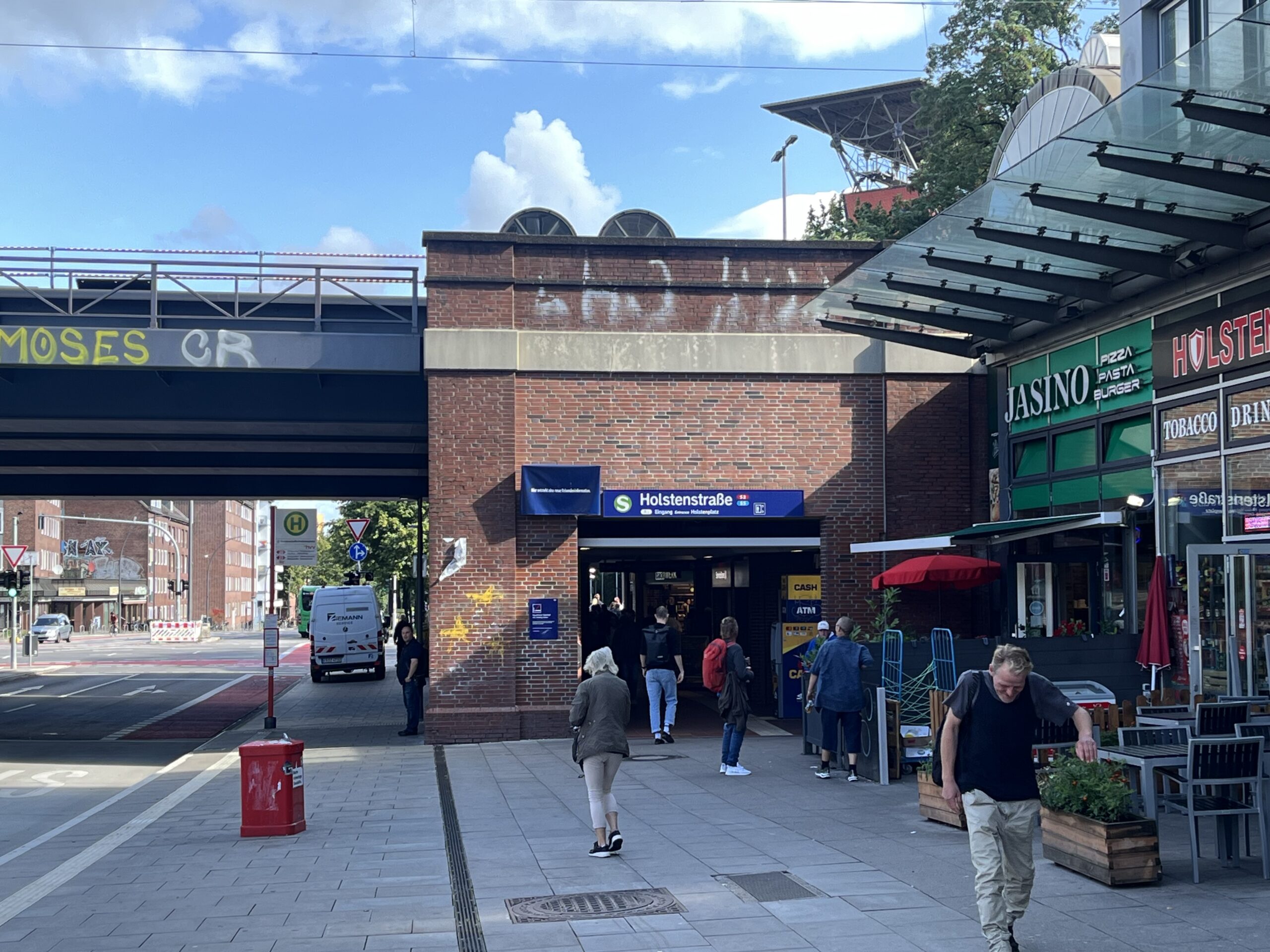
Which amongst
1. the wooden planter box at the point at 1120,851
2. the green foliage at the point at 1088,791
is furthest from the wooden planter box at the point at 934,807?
the wooden planter box at the point at 1120,851

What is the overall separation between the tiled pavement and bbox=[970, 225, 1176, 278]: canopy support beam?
585 centimetres

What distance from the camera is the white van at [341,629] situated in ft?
117

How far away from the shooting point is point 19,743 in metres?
20.8

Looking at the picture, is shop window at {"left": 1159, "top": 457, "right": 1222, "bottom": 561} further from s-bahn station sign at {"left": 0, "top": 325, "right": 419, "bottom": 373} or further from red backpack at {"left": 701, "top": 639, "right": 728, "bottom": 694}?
s-bahn station sign at {"left": 0, "top": 325, "right": 419, "bottom": 373}

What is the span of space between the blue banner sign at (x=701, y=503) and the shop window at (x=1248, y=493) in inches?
279

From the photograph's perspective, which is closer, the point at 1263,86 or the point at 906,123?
the point at 1263,86

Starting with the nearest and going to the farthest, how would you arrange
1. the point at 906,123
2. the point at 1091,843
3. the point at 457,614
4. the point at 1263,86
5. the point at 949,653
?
the point at 1091,843 → the point at 1263,86 → the point at 949,653 → the point at 457,614 → the point at 906,123

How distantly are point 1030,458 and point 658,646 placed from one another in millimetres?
5967

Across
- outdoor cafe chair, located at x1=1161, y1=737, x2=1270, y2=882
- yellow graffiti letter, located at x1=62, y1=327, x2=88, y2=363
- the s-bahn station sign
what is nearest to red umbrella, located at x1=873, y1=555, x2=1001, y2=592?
Result: the s-bahn station sign

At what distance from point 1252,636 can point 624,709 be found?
22.9ft

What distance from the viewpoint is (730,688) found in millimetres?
14656

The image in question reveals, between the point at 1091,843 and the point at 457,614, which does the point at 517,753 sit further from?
the point at 1091,843

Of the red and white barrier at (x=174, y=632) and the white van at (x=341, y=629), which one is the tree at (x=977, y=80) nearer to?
the white van at (x=341, y=629)

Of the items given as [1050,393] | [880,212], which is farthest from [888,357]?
[880,212]
